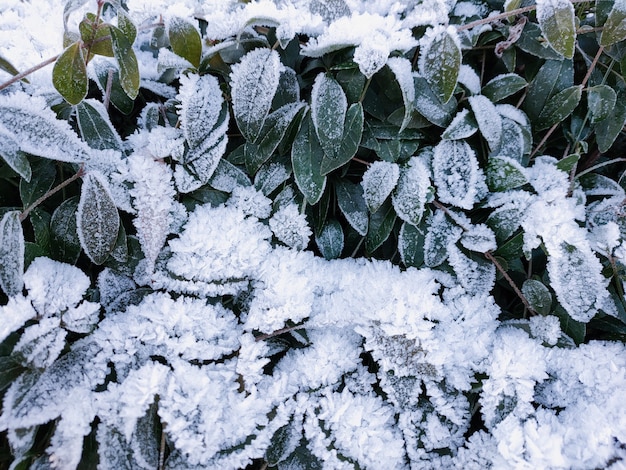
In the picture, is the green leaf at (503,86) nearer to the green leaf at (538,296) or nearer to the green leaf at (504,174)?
the green leaf at (504,174)

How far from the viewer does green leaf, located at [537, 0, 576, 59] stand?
787 millimetres

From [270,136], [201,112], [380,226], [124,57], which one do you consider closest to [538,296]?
[380,226]

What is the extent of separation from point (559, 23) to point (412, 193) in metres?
0.37

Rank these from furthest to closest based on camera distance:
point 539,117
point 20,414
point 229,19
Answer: point 539,117 < point 229,19 < point 20,414

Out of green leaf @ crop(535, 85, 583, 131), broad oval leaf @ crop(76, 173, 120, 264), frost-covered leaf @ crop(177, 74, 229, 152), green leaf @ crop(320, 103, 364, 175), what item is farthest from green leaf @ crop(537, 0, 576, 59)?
broad oval leaf @ crop(76, 173, 120, 264)

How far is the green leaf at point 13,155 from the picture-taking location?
698mm

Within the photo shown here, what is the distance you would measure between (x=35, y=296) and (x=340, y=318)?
0.49m

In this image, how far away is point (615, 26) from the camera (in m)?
0.84

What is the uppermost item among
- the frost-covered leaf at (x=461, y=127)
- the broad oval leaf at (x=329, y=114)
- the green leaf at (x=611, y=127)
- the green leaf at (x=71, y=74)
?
the green leaf at (x=71, y=74)

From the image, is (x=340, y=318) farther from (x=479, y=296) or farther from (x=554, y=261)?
(x=554, y=261)

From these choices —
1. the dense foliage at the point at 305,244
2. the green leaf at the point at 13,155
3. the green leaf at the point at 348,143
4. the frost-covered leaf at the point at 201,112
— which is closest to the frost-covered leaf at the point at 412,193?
the dense foliage at the point at 305,244

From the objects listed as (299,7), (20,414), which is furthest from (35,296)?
(299,7)

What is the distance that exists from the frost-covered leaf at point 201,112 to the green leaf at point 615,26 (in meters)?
0.70

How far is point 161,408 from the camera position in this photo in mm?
690
